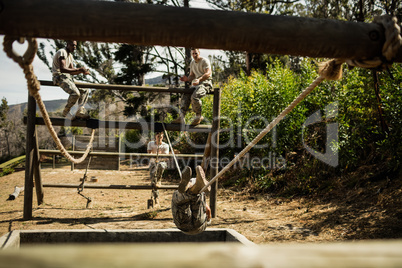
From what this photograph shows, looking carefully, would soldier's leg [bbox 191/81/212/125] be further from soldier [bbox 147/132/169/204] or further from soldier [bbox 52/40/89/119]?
soldier [bbox 52/40/89/119]

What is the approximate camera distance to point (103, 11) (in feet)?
4.18

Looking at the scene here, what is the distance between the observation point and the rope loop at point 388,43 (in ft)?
4.55

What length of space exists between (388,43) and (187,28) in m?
0.87

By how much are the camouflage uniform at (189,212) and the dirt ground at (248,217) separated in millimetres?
2039

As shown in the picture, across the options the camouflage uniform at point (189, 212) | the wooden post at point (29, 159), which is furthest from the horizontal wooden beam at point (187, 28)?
the wooden post at point (29, 159)

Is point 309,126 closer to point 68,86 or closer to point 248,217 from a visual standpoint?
point 248,217

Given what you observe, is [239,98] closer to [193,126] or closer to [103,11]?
[193,126]

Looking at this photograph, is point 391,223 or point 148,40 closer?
point 148,40

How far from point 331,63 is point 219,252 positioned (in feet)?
4.82

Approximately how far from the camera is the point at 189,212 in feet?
Answer: 10.1

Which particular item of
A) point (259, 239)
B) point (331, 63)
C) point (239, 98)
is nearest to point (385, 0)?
point (239, 98)

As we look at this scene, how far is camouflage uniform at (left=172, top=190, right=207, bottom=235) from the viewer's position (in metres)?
3.05

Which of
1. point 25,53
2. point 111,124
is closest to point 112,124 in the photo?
point 111,124

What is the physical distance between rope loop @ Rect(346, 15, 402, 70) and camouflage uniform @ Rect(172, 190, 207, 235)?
2115 millimetres
